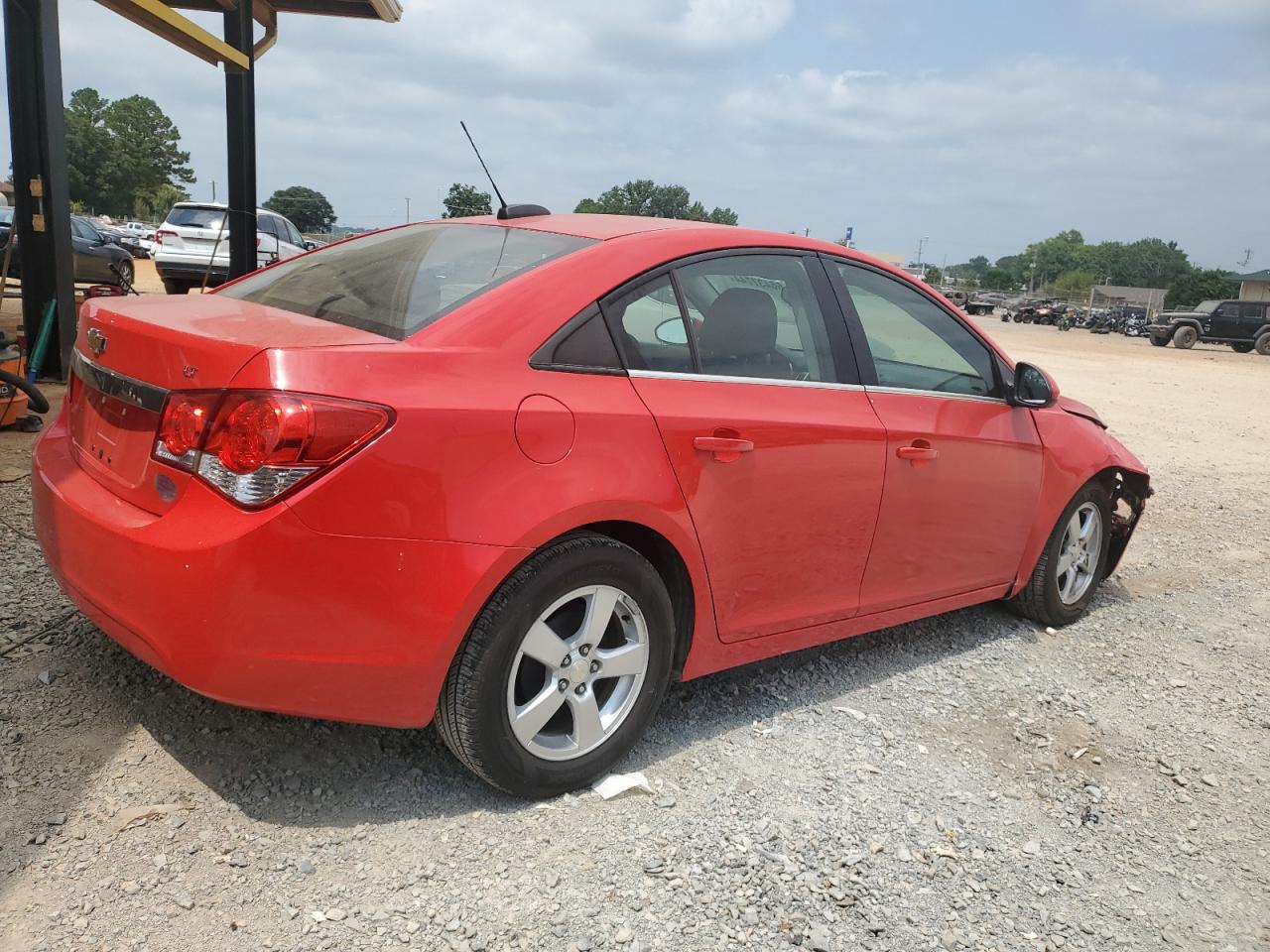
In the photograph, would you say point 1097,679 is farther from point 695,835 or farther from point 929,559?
point 695,835

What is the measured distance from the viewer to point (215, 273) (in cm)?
1780

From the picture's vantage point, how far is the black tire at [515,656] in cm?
254

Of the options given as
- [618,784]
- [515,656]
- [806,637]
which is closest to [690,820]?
[618,784]

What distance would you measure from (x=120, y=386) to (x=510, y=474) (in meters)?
1.07

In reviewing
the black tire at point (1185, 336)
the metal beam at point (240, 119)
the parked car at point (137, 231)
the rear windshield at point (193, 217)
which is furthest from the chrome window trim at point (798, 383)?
the parked car at point (137, 231)

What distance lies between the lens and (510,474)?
8.20 feet

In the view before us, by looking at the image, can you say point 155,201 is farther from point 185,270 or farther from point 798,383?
point 798,383

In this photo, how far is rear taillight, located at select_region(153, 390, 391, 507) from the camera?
2.26 meters

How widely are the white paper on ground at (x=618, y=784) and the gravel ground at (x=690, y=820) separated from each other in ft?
0.10

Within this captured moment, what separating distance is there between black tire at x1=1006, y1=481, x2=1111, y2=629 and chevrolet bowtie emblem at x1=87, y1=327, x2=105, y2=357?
12.0 feet

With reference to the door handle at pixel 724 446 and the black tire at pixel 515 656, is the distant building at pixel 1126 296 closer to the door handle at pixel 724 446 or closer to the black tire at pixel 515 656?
the door handle at pixel 724 446

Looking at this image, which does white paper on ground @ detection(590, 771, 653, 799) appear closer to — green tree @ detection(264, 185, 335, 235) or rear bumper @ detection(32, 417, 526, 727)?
rear bumper @ detection(32, 417, 526, 727)

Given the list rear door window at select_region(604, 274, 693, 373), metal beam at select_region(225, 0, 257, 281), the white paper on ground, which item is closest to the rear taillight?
rear door window at select_region(604, 274, 693, 373)

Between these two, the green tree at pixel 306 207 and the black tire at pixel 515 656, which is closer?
the black tire at pixel 515 656
